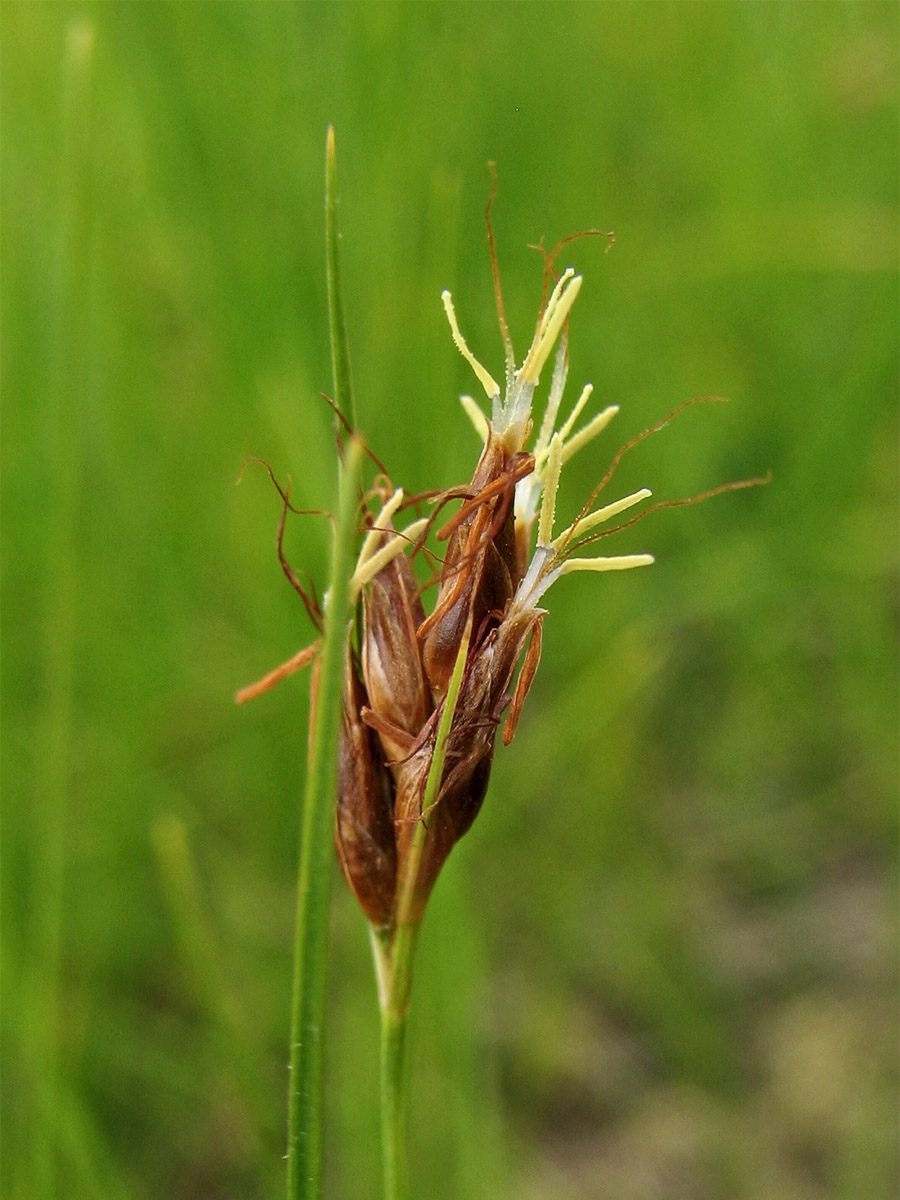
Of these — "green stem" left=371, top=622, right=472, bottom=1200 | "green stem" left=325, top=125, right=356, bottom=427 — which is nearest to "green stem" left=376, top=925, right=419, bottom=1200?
"green stem" left=371, top=622, right=472, bottom=1200

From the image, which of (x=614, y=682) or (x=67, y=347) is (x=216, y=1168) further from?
(x=67, y=347)

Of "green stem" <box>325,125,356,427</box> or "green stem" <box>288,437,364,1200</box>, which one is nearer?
"green stem" <box>288,437,364,1200</box>

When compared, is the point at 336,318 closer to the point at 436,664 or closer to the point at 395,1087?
the point at 436,664

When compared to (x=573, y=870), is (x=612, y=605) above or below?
above

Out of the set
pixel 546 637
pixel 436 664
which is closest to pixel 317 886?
pixel 436 664

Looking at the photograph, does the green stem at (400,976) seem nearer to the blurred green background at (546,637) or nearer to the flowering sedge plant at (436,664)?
the flowering sedge plant at (436,664)

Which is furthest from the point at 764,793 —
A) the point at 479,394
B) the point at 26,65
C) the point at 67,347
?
the point at 26,65

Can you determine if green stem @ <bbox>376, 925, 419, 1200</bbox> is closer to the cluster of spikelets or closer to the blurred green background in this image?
the cluster of spikelets
